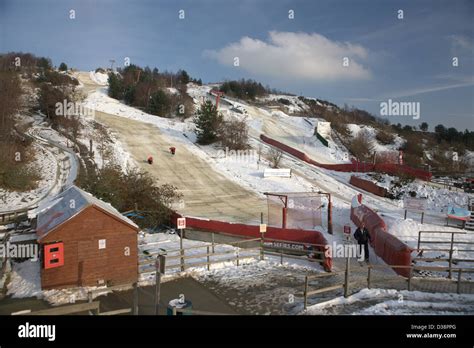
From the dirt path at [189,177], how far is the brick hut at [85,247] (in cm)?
1022

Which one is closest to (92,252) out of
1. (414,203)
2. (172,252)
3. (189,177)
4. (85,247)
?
(85,247)

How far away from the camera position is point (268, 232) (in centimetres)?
1667

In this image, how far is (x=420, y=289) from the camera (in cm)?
1075

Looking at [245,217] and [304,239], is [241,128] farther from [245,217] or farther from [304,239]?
[304,239]

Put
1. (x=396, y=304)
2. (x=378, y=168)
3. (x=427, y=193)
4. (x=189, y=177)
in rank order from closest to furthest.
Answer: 1. (x=396, y=304)
2. (x=427, y=193)
3. (x=189, y=177)
4. (x=378, y=168)

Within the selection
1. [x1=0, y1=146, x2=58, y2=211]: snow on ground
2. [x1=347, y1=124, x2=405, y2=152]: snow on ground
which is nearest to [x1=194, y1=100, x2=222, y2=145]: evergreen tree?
[x1=0, y1=146, x2=58, y2=211]: snow on ground

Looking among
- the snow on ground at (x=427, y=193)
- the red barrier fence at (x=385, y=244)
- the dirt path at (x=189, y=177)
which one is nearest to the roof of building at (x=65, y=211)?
the red barrier fence at (x=385, y=244)

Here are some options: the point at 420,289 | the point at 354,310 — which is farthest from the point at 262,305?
the point at 420,289

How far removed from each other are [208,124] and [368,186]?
65.7ft

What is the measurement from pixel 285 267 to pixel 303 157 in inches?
1188

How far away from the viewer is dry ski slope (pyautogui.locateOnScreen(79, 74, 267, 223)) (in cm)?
2377

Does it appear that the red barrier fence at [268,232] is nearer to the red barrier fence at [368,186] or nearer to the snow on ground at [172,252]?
the snow on ground at [172,252]

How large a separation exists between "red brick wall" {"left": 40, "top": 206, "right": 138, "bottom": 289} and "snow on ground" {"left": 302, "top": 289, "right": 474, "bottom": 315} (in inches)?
254

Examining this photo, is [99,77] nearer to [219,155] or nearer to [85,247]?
[219,155]
